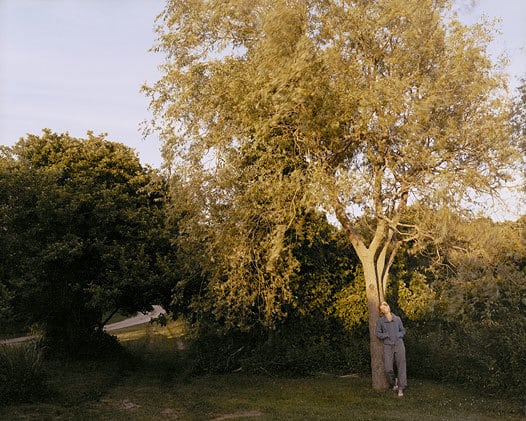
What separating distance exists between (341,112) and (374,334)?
6.10m

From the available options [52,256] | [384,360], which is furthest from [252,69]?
[52,256]

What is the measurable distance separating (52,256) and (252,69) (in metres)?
9.84

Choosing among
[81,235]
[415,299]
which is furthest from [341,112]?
[81,235]

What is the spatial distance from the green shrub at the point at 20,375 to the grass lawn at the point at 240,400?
46 cm

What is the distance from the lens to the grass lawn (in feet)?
38.1

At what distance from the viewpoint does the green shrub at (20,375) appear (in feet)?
42.7

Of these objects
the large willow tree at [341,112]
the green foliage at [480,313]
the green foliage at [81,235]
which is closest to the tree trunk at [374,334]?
the large willow tree at [341,112]

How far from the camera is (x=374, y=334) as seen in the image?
49.1ft

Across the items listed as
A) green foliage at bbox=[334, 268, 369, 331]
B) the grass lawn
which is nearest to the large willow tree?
the grass lawn

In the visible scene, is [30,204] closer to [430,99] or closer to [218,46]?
[218,46]

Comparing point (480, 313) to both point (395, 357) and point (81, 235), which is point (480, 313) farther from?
point (81, 235)

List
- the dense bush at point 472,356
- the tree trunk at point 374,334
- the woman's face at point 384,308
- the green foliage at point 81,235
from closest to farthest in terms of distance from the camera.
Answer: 1. the dense bush at point 472,356
2. the woman's face at point 384,308
3. the tree trunk at point 374,334
4. the green foliage at point 81,235

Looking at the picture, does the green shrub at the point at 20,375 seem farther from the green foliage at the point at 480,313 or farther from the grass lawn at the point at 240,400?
the green foliage at the point at 480,313

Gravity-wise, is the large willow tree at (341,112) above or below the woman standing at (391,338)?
above
